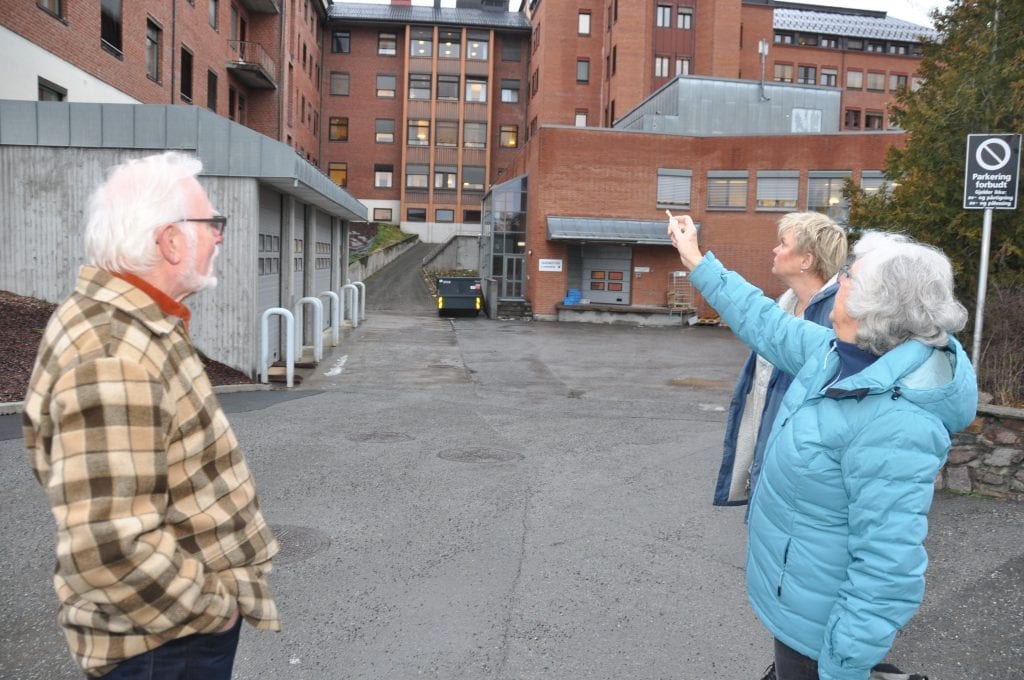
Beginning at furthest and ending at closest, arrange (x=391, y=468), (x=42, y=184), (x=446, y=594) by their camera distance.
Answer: (x=42, y=184) < (x=391, y=468) < (x=446, y=594)

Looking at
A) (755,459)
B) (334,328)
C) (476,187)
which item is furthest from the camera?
(476,187)

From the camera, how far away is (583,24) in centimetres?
5578

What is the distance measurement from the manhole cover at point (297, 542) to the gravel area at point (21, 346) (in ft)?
20.1

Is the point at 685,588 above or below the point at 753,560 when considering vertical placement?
below

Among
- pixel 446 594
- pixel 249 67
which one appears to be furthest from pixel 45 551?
pixel 249 67

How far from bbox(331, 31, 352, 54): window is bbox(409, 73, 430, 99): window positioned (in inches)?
221

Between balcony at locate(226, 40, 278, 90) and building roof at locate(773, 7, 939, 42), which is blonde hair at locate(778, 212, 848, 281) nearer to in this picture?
balcony at locate(226, 40, 278, 90)

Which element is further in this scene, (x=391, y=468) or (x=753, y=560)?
(x=391, y=468)

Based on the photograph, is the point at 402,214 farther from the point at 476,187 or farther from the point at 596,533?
the point at 596,533

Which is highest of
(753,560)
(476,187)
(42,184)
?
(476,187)

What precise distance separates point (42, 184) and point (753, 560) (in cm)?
1380

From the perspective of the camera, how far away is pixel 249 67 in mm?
34438

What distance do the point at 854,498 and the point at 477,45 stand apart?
65.1 m

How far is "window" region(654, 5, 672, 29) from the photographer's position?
4947cm
